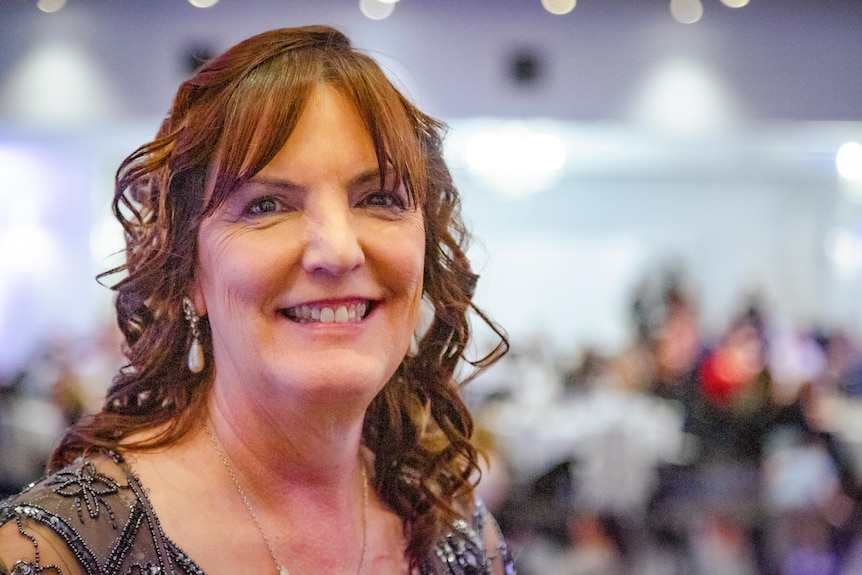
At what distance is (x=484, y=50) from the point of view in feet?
19.5

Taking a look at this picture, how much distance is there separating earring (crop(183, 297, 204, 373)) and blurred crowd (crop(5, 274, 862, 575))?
2.69 meters

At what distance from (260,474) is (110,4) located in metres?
5.20

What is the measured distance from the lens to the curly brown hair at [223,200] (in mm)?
1109

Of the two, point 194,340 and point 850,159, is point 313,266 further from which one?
point 850,159

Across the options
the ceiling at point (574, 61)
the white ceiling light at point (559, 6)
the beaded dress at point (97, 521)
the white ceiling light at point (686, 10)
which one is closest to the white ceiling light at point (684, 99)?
the ceiling at point (574, 61)

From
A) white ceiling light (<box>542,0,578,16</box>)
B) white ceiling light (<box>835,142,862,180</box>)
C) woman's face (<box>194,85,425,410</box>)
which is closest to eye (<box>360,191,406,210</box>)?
woman's face (<box>194,85,425,410</box>)

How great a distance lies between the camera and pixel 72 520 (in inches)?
41.1

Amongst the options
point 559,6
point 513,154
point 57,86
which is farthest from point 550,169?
point 57,86

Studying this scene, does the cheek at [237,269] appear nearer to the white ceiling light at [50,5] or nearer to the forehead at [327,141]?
the forehead at [327,141]

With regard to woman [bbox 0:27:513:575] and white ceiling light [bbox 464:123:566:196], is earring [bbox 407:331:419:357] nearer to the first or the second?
woman [bbox 0:27:513:575]

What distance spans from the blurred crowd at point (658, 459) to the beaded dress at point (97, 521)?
9.29 feet

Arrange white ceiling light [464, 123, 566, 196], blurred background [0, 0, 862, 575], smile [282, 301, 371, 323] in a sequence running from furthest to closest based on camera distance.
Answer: white ceiling light [464, 123, 566, 196]
blurred background [0, 0, 862, 575]
smile [282, 301, 371, 323]

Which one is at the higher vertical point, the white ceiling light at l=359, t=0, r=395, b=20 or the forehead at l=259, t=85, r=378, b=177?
the white ceiling light at l=359, t=0, r=395, b=20

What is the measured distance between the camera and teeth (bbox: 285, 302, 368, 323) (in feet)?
3.53
